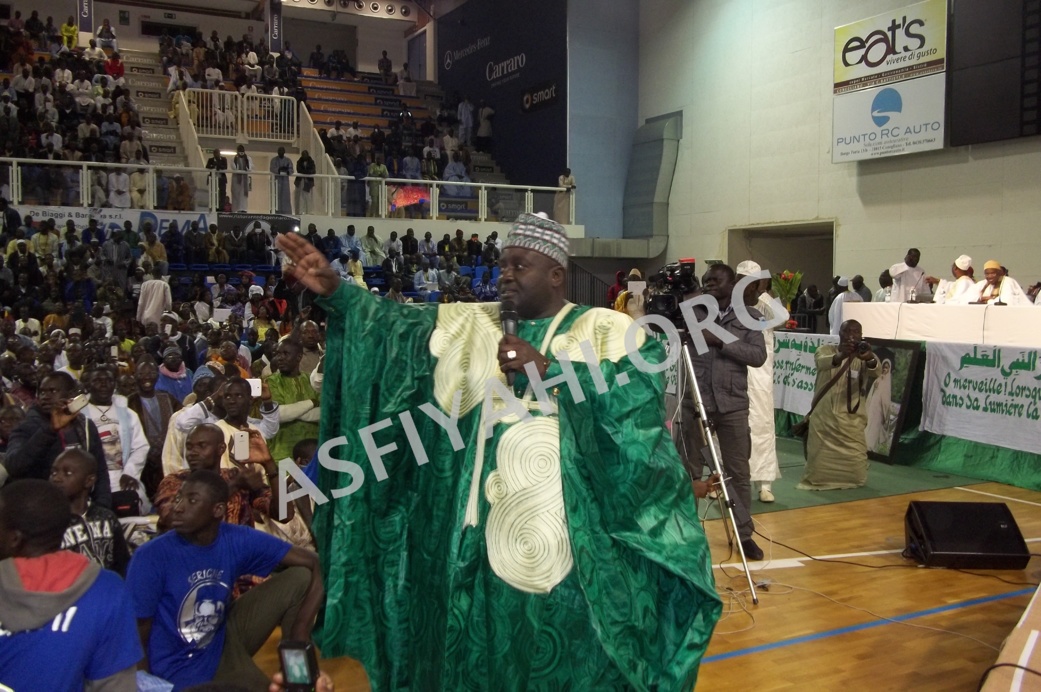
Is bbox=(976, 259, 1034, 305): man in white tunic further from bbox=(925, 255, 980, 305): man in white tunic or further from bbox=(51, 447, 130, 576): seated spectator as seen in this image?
bbox=(51, 447, 130, 576): seated spectator

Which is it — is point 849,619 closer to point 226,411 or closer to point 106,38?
point 226,411

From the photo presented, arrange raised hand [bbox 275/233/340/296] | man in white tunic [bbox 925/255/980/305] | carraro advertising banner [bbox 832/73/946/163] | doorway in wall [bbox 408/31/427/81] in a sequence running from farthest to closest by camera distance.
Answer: doorway in wall [bbox 408/31/427/81], carraro advertising banner [bbox 832/73/946/163], man in white tunic [bbox 925/255/980/305], raised hand [bbox 275/233/340/296]

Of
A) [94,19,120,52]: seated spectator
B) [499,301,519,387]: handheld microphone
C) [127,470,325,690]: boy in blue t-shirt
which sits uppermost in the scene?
[94,19,120,52]: seated spectator

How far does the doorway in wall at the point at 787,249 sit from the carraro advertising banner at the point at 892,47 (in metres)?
3.22

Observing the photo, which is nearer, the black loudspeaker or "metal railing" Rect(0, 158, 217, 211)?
the black loudspeaker

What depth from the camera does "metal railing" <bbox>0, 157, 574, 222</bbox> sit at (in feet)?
45.5

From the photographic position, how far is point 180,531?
3.11m

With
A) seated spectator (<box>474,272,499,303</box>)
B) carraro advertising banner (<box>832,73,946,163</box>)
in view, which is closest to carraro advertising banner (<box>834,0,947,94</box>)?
carraro advertising banner (<box>832,73,946,163</box>)

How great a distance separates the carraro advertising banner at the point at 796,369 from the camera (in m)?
9.65

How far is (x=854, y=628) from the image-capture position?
441cm

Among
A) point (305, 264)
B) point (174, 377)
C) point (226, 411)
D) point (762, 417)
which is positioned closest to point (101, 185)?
point (174, 377)

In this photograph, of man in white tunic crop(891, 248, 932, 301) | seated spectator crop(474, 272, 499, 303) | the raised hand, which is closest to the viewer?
the raised hand

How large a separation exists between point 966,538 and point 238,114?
663 inches

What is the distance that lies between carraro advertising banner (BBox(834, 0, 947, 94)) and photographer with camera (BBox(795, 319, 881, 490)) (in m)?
7.72
